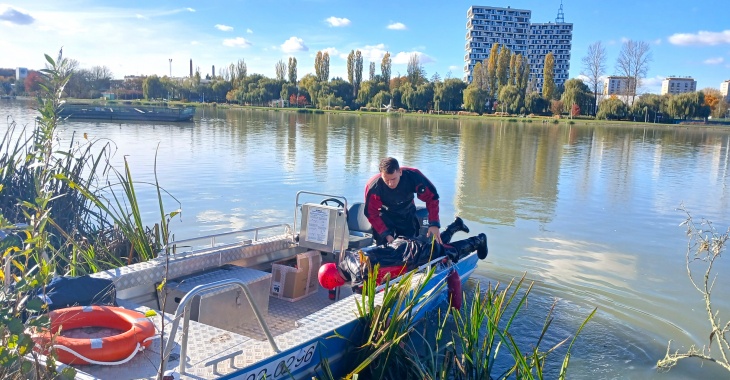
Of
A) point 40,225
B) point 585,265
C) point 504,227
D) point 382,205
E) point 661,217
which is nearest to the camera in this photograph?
point 40,225

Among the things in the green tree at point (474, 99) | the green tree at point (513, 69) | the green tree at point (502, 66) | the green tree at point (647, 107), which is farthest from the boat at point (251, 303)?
the green tree at point (513, 69)

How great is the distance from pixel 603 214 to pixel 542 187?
3.56 m

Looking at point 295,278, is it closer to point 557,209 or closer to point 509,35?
point 557,209

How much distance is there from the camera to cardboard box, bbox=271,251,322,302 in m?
5.88

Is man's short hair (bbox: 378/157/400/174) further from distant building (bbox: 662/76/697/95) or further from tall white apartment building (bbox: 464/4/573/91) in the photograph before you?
distant building (bbox: 662/76/697/95)

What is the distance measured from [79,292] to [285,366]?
153 centimetres

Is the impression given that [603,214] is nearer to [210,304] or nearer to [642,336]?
[642,336]

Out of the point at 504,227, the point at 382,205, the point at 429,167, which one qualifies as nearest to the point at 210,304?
the point at 382,205

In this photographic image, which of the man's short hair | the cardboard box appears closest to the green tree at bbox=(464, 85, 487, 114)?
the man's short hair

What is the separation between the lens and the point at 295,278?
19.2 feet

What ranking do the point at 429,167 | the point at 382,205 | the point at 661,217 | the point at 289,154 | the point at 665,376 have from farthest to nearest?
the point at 289,154, the point at 429,167, the point at 661,217, the point at 382,205, the point at 665,376

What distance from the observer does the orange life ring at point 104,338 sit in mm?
3203

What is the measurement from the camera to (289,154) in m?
22.3

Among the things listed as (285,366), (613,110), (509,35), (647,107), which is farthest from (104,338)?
(509,35)
